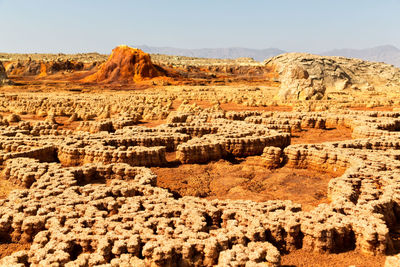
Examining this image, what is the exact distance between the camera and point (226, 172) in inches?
358

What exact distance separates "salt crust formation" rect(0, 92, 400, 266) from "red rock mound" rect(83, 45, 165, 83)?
34517mm

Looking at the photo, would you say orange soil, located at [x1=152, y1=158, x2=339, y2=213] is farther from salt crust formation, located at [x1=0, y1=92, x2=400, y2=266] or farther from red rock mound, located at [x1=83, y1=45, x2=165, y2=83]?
red rock mound, located at [x1=83, y1=45, x2=165, y2=83]

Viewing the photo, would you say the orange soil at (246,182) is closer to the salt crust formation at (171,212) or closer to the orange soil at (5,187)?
the salt crust formation at (171,212)

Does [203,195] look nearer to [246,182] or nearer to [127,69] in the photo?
[246,182]

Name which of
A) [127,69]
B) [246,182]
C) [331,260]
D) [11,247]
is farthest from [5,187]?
[127,69]

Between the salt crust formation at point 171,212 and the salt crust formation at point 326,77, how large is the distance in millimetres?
15676

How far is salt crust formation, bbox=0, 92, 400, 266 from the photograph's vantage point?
4.52 meters

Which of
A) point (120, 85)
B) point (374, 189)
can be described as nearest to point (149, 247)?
point (374, 189)

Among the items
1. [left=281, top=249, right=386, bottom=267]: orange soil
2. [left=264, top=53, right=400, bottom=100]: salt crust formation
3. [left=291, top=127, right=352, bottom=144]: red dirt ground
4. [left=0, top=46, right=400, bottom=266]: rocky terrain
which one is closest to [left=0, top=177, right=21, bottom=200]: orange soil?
[left=0, top=46, right=400, bottom=266]: rocky terrain

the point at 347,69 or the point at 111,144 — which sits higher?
the point at 347,69

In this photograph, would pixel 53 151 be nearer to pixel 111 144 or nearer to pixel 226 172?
pixel 111 144

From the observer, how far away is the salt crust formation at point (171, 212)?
452cm

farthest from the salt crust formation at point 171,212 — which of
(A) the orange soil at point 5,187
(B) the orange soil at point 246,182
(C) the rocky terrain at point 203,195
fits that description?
(B) the orange soil at point 246,182

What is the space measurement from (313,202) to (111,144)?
6319 millimetres
